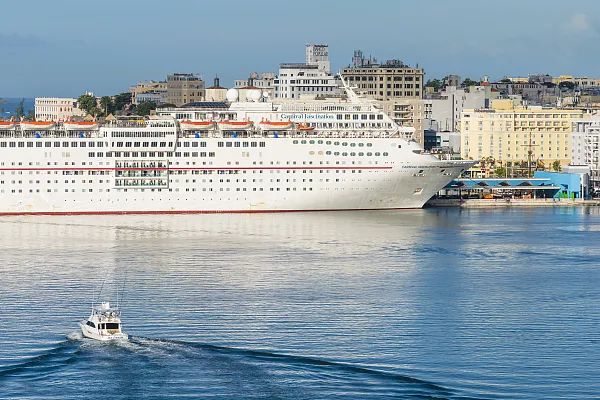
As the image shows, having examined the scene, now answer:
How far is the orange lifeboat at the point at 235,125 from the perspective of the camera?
Result: 57.9 meters

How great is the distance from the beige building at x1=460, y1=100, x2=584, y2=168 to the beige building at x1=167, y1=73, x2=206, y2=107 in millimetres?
33320

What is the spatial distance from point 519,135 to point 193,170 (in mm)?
28695

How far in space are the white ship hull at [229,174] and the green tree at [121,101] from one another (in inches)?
2076

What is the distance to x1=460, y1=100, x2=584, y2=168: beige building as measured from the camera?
81.0 metres

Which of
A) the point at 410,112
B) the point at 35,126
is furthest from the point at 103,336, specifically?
the point at 410,112

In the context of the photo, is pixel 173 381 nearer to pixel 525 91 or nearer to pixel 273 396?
pixel 273 396

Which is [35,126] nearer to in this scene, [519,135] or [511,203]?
[511,203]

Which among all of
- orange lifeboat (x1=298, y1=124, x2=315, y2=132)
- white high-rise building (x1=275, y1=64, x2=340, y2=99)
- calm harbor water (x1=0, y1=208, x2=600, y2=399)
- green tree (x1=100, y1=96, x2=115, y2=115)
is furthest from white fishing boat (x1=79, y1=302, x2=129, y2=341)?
green tree (x1=100, y1=96, x2=115, y2=115)

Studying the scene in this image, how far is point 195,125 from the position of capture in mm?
57938

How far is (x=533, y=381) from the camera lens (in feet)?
84.8

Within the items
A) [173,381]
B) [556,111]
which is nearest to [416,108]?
[556,111]

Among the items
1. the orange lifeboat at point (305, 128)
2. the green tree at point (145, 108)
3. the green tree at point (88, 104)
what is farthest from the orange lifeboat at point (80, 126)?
the green tree at point (88, 104)

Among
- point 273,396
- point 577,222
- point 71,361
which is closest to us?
point 273,396

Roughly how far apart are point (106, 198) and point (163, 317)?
2582 centimetres
